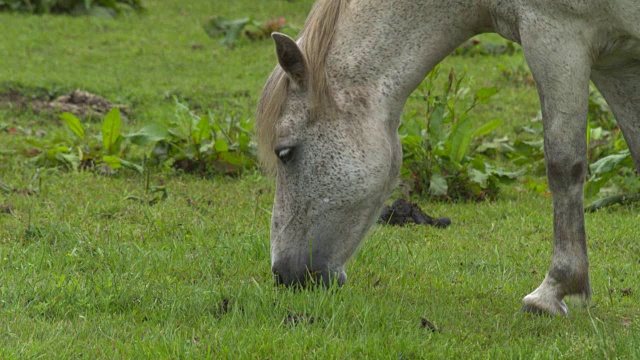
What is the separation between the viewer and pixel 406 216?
636 cm

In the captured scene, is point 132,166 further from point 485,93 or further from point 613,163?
point 613,163

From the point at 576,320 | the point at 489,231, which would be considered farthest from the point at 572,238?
the point at 489,231

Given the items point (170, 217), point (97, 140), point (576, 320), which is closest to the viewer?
point (576, 320)

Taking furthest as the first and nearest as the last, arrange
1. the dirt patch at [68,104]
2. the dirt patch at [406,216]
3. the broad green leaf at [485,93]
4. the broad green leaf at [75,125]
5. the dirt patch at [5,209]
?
1. the dirt patch at [68,104]
2. the broad green leaf at [75,125]
3. the broad green leaf at [485,93]
4. the dirt patch at [406,216]
5. the dirt patch at [5,209]

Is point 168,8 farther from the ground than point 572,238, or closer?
A: closer

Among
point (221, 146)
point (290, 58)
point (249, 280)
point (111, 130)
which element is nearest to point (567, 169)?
point (290, 58)

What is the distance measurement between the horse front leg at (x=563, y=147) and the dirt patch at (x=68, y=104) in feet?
20.4

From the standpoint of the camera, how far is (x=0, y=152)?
7812 mm

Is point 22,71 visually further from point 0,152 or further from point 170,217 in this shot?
point 170,217

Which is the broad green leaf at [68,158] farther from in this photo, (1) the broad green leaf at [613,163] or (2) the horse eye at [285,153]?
(1) the broad green leaf at [613,163]

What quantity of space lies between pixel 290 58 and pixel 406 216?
2343 millimetres

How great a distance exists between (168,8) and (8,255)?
1100 cm

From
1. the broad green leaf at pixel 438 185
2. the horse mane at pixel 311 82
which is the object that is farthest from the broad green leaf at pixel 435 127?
the horse mane at pixel 311 82

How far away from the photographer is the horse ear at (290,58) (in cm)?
421
